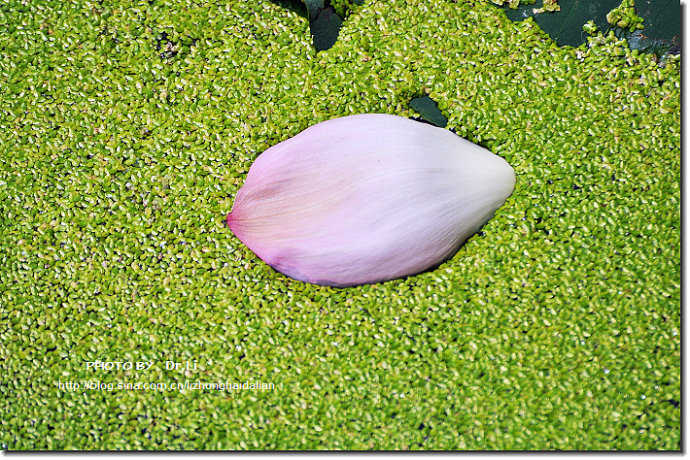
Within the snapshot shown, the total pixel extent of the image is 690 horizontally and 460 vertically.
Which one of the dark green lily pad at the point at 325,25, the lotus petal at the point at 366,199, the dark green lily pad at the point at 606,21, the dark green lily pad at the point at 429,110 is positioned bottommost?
the lotus petal at the point at 366,199

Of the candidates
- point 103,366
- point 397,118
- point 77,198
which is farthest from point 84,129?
point 397,118

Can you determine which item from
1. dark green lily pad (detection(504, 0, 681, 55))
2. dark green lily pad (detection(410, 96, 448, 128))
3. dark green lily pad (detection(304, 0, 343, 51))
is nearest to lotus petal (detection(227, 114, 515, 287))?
dark green lily pad (detection(410, 96, 448, 128))

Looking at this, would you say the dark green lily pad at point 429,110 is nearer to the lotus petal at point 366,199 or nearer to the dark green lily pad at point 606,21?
the lotus petal at point 366,199

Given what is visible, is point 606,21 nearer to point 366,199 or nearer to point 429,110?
point 429,110

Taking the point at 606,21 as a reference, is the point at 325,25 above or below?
below

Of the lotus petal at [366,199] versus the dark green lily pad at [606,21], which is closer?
the lotus petal at [366,199]

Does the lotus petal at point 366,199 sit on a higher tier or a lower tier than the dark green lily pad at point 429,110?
lower

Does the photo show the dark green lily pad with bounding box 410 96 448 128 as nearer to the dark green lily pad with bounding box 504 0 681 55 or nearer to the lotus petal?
the lotus petal

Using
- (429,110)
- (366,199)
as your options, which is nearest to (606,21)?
(429,110)

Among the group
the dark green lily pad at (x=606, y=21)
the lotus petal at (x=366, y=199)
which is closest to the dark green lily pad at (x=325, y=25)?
the lotus petal at (x=366, y=199)
